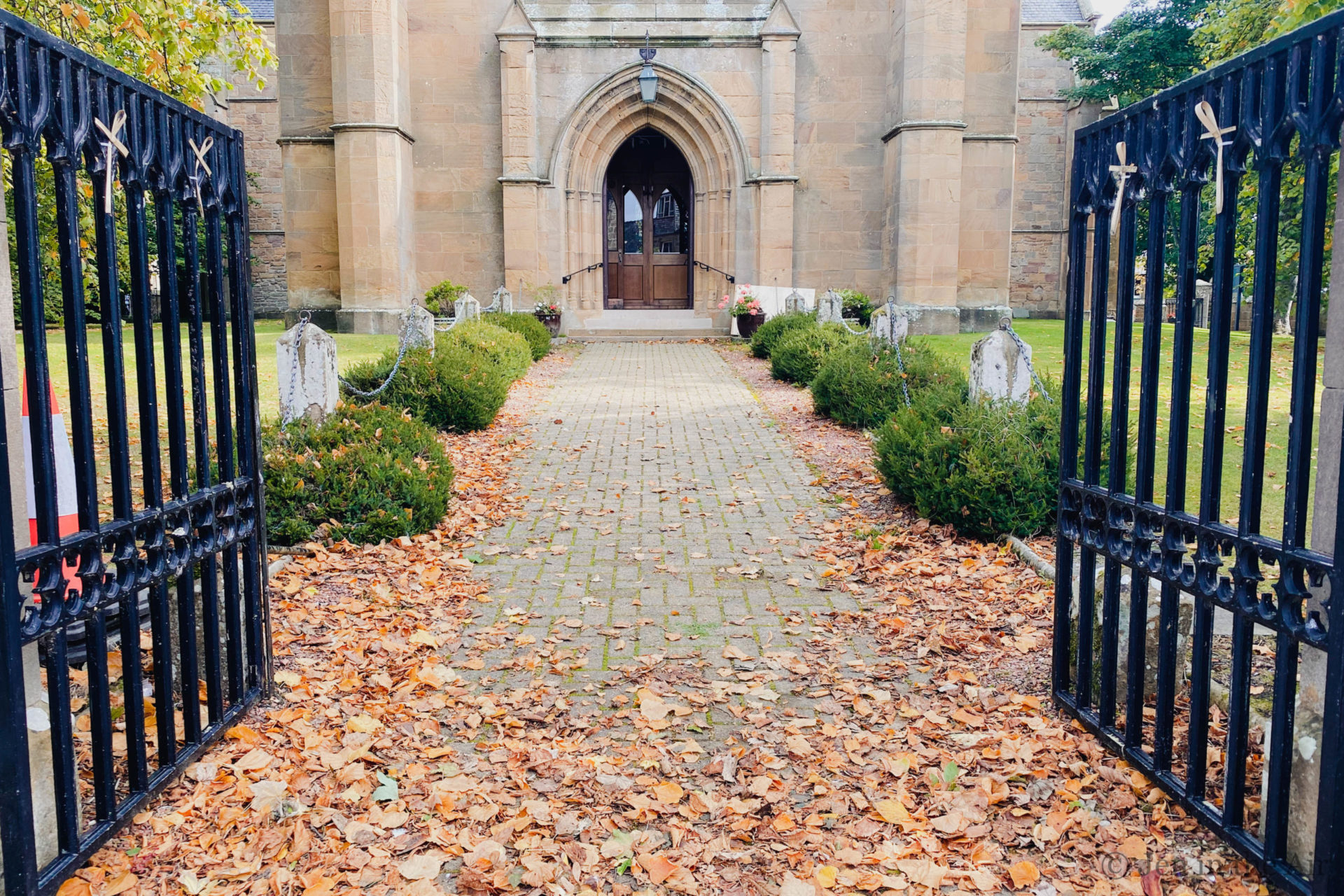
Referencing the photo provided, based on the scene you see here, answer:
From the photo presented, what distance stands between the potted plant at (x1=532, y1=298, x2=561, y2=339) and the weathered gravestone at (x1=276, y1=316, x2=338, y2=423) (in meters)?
12.5

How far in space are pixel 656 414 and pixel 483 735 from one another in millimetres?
7824

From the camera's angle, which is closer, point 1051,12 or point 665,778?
point 665,778

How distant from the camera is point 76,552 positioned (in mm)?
2760

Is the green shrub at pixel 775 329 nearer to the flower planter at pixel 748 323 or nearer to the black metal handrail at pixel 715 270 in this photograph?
the flower planter at pixel 748 323

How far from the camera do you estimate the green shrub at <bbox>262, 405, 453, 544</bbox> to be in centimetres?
625

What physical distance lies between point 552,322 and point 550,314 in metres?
0.24

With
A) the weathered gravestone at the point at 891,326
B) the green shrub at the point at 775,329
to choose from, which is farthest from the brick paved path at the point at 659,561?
the green shrub at the point at 775,329

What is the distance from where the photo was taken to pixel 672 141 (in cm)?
2203

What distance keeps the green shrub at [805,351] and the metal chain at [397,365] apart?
5.03 meters

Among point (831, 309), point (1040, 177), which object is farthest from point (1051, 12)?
point (831, 309)

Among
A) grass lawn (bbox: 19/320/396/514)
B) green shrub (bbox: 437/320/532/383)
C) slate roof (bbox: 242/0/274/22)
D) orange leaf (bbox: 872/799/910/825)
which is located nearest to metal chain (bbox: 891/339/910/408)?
green shrub (bbox: 437/320/532/383)

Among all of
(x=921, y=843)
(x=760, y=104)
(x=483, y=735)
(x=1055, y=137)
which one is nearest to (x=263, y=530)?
(x=483, y=735)

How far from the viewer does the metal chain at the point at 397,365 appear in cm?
842

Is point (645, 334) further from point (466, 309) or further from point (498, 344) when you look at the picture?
point (498, 344)
